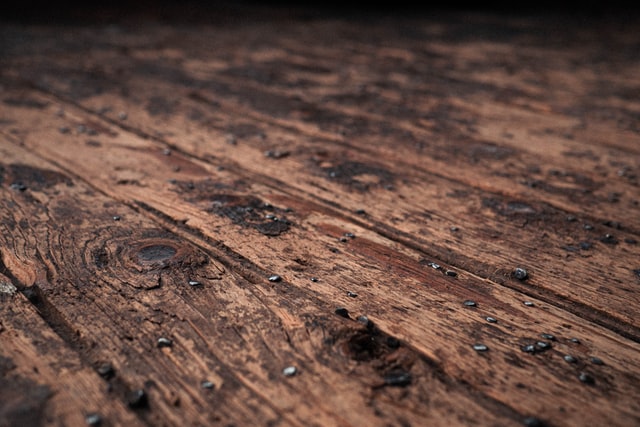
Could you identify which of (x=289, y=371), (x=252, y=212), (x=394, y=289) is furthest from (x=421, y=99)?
(x=289, y=371)

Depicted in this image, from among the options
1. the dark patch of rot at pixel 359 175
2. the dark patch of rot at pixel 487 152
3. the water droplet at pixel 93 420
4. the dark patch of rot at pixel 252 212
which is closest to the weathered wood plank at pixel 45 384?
the water droplet at pixel 93 420

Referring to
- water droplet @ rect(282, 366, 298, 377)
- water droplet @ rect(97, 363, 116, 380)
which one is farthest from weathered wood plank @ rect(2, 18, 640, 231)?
water droplet @ rect(97, 363, 116, 380)

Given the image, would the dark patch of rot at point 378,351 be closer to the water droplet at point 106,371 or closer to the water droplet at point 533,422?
the water droplet at point 533,422

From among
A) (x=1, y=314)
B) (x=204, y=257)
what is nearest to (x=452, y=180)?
(x=204, y=257)

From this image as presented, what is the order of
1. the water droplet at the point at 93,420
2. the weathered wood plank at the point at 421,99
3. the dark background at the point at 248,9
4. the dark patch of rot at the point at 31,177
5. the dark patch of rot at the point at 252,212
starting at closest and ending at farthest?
1. the water droplet at the point at 93,420
2. the dark patch of rot at the point at 252,212
3. the dark patch of rot at the point at 31,177
4. the weathered wood plank at the point at 421,99
5. the dark background at the point at 248,9

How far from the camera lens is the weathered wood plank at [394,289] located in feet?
2.15

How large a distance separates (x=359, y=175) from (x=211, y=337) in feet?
2.02

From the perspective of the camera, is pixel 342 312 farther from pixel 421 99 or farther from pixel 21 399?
pixel 421 99

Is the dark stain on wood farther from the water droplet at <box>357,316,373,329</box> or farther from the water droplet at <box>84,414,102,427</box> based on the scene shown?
the water droplet at <box>357,316,373,329</box>

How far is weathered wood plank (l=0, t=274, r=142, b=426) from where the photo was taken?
1.92ft

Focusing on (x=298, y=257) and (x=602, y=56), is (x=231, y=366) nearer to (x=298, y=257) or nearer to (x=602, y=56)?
(x=298, y=257)

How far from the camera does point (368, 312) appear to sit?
0.77 meters

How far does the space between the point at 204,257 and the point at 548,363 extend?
486mm

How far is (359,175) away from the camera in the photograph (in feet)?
4.05
